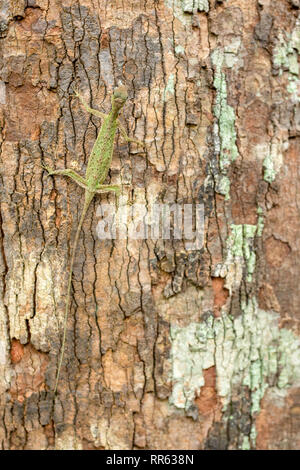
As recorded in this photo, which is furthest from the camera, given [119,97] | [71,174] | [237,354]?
[237,354]

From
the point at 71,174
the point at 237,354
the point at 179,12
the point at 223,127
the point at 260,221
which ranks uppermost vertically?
the point at 179,12

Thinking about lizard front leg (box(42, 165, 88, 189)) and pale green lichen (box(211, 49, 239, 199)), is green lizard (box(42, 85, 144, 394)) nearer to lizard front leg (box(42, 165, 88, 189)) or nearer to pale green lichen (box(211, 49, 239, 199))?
lizard front leg (box(42, 165, 88, 189))

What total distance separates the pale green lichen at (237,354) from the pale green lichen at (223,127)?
0.71m

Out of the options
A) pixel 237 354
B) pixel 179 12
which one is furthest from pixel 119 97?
pixel 237 354

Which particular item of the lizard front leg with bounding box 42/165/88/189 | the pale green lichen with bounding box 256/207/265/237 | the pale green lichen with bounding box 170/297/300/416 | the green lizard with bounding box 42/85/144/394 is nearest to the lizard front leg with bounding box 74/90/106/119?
the green lizard with bounding box 42/85/144/394

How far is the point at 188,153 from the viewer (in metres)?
2.20

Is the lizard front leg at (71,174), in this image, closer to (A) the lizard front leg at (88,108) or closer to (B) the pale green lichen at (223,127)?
(A) the lizard front leg at (88,108)

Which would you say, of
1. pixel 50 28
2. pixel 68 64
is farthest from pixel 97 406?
pixel 50 28

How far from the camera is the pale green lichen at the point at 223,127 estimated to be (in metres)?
2.20

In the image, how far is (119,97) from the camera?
2045 mm

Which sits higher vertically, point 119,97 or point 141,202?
point 119,97

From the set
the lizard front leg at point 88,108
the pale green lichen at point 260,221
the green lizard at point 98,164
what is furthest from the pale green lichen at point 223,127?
the lizard front leg at point 88,108

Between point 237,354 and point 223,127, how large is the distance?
124 centimetres

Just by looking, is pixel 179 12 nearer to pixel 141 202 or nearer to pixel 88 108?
pixel 88 108
